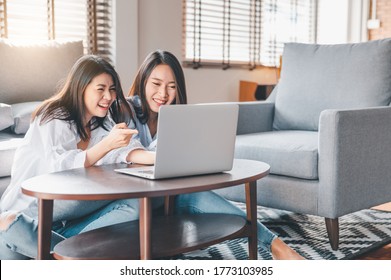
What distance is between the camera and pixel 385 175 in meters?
2.40

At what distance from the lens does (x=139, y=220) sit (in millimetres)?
1448

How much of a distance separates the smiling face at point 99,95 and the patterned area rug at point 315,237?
62 cm

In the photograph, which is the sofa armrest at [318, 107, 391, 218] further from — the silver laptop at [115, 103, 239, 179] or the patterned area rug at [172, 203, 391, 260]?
the silver laptop at [115, 103, 239, 179]

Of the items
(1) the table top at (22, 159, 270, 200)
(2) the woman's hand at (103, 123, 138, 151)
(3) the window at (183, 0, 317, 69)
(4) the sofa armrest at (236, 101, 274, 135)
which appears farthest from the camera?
(3) the window at (183, 0, 317, 69)

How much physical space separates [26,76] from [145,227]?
1735 millimetres

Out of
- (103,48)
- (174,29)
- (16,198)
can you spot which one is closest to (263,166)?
(16,198)

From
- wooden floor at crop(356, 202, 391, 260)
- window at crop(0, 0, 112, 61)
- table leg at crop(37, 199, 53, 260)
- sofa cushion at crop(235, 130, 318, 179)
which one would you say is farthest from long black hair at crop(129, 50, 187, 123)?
window at crop(0, 0, 112, 61)

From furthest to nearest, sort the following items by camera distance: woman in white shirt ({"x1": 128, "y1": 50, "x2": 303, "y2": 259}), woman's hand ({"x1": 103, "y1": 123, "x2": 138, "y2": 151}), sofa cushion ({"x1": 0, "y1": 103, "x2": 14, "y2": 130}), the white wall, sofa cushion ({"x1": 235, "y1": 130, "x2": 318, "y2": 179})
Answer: the white wall → sofa cushion ({"x1": 0, "y1": 103, "x2": 14, "y2": 130}) → sofa cushion ({"x1": 235, "y1": 130, "x2": 318, "y2": 179}) → woman in white shirt ({"x1": 128, "y1": 50, "x2": 303, "y2": 259}) → woman's hand ({"x1": 103, "y1": 123, "x2": 138, "y2": 151})

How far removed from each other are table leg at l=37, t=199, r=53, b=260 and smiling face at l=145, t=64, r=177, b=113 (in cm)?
70

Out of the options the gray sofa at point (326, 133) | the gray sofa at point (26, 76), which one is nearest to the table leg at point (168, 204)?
the gray sofa at point (326, 133)

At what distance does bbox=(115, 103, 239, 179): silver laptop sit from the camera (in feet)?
4.69

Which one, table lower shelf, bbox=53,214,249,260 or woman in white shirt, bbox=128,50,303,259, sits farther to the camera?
woman in white shirt, bbox=128,50,303,259
